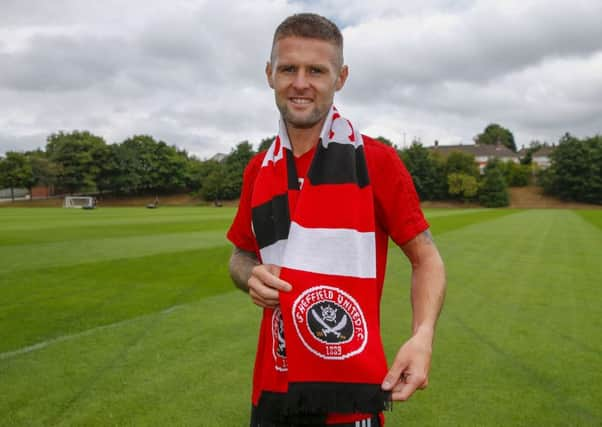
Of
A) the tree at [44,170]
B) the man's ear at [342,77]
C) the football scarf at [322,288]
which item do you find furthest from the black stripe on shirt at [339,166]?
the tree at [44,170]

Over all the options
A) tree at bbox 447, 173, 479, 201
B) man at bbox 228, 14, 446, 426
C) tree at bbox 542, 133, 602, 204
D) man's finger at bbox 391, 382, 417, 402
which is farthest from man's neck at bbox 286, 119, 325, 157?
tree at bbox 542, 133, 602, 204

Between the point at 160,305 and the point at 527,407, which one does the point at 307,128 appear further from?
the point at 160,305

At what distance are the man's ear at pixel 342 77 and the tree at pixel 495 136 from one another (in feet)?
499

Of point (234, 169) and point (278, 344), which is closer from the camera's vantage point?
point (278, 344)

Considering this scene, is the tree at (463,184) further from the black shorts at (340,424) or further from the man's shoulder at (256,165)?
the black shorts at (340,424)

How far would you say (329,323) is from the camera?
5.56 feet

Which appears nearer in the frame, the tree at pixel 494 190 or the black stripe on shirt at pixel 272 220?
A: the black stripe on shirt at pixel 272 220

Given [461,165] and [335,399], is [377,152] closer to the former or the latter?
[335,399]

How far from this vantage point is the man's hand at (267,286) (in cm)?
173

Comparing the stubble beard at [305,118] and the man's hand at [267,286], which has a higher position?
the stubble beard at [305,118]

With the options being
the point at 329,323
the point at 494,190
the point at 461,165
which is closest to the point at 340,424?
the point at 329,323

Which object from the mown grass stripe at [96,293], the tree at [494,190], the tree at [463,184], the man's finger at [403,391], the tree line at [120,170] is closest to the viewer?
the man's finger at [403,391]

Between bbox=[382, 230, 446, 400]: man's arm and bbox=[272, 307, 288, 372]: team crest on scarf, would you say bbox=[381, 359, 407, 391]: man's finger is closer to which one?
bbox=[382, 230, 446, 400]: man's arm

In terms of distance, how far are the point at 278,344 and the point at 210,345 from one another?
13.6ft
